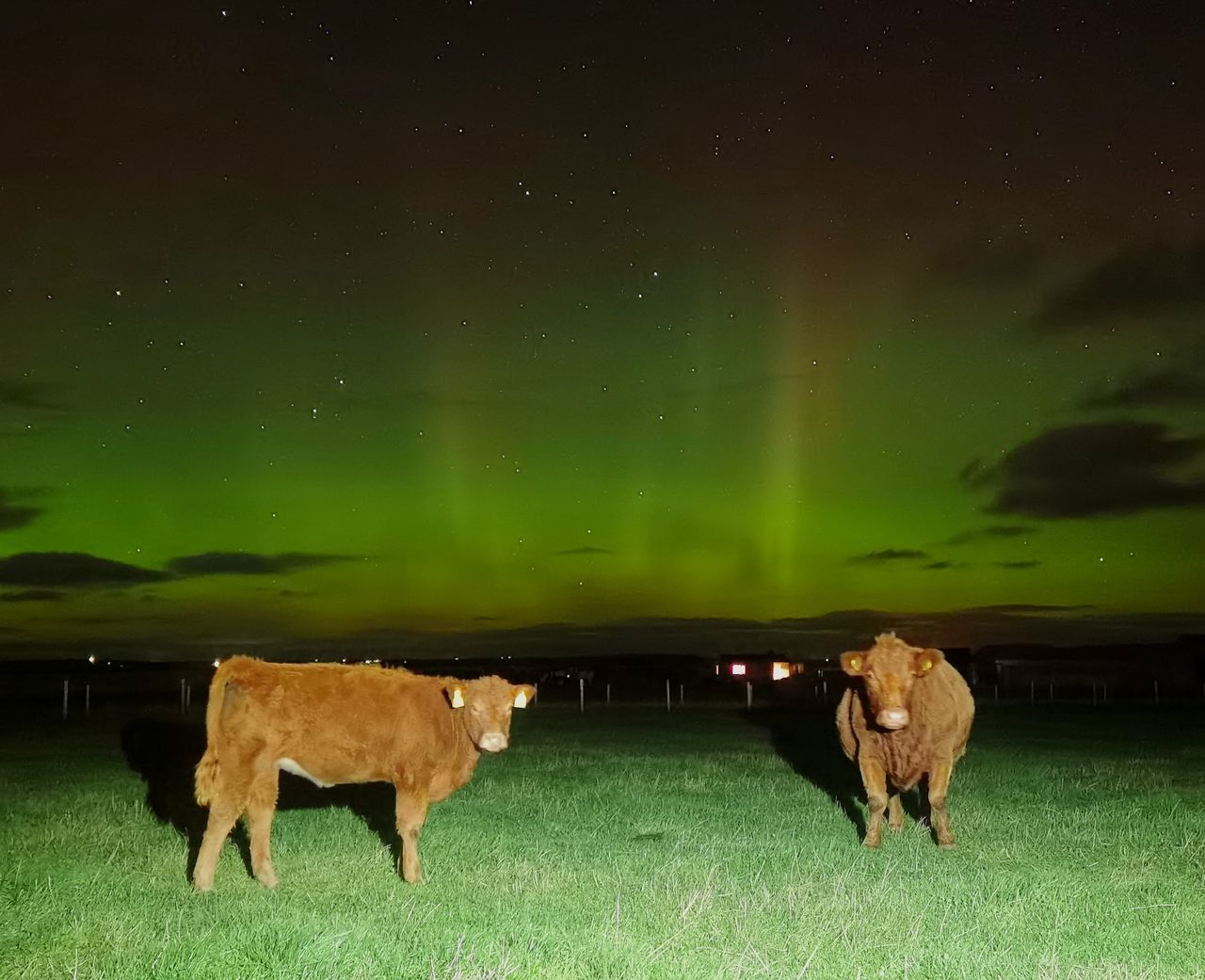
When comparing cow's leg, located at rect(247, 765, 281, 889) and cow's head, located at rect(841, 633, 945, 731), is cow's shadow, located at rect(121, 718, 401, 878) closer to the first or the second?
cow's leg, located at rect(247, 765, 281, 889)

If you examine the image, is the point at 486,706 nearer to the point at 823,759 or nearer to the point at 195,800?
the point at 195,800

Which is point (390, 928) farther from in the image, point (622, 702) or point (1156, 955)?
point (622, 702)

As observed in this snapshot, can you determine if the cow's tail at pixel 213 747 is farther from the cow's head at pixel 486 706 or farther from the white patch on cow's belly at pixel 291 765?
the cow's head at pixel 486 706

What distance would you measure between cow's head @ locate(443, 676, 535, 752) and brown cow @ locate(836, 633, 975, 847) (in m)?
3.39

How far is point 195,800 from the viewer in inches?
557

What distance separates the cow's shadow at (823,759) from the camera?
48.1 ft

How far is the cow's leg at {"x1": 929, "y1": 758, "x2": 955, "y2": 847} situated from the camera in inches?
472

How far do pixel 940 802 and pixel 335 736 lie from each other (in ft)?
19.3

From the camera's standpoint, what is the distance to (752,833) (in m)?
12.7

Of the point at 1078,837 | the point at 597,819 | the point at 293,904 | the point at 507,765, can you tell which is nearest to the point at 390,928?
the point at 293,904

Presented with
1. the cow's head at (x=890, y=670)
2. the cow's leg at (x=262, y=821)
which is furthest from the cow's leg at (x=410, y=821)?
the cow's head at (x=890, y=670)

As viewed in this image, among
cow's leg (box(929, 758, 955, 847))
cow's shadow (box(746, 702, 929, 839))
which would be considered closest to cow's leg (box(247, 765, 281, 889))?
cow's shadow (box(746, 702, 929, 839))

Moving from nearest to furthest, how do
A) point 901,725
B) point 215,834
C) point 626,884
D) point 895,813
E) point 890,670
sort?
point 215,834 < point 626,884 < point 901,725 < point 890,670 < point 895,813

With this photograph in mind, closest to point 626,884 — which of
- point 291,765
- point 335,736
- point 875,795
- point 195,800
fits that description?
point 335,736
